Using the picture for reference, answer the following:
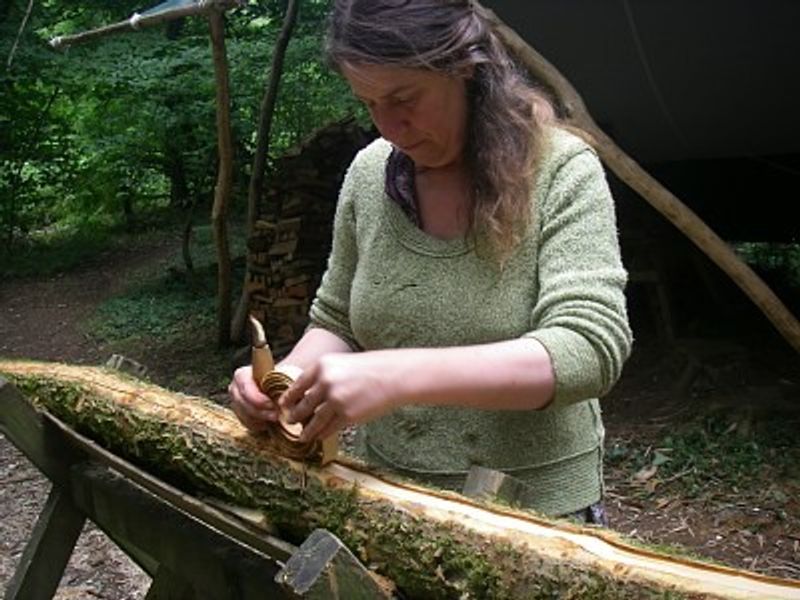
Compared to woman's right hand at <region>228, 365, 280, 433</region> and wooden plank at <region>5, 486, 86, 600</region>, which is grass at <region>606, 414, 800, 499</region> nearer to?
wooden plank at <region>5, 486, 86, 600</region>

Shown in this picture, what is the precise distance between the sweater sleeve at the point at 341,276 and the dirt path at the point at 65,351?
2.95 meters

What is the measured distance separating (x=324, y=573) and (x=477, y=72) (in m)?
0.83

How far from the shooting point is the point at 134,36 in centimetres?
1034

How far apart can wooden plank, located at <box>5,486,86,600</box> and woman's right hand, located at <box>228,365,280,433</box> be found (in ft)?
4.49

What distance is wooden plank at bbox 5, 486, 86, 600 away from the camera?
9.48ft

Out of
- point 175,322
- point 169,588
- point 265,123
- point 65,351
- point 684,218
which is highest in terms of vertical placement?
point 169,588

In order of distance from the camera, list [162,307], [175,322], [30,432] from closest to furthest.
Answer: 1. [30,432]
2. [175,322]
3. [162,307]

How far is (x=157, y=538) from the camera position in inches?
93.1

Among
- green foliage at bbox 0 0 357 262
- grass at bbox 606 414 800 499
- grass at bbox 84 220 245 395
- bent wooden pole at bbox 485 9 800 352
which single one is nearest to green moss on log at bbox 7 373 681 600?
bent wooden pole at bbox 485 9 800 352

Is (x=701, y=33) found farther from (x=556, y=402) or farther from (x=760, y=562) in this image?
(x=556, y=402)

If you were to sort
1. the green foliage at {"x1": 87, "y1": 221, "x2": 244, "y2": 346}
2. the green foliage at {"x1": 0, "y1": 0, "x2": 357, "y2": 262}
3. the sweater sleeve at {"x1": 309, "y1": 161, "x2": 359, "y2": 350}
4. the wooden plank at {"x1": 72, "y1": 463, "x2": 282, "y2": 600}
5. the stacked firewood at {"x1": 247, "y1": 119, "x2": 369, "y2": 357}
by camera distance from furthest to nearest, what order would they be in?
the green foliage at {"x1": 0, "y1": 0, "x2": 357, "y2": 262}, the green foliage at {"x1": 87, "y1": 221, "x2": 244, "y2": 346}, the stacked firewood at {"x1": 247, "y1": 119, "x2": 369, "y2": 357}, the wooden plank at {"x1": 72, "y1": 463, "x2": 282, "y2": 600}, the sweater sleeve at {"x1": 309, "y1": 161, "x2": 359, "y2": 350}

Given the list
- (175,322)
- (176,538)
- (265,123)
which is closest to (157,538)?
(176,538)

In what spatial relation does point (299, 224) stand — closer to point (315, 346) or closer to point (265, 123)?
point (265, 123)

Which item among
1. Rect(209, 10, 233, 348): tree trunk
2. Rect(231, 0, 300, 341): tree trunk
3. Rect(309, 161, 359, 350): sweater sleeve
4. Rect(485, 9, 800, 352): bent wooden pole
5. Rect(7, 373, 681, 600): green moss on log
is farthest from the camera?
Rect(231, 0, 300, 341): tree trunk
